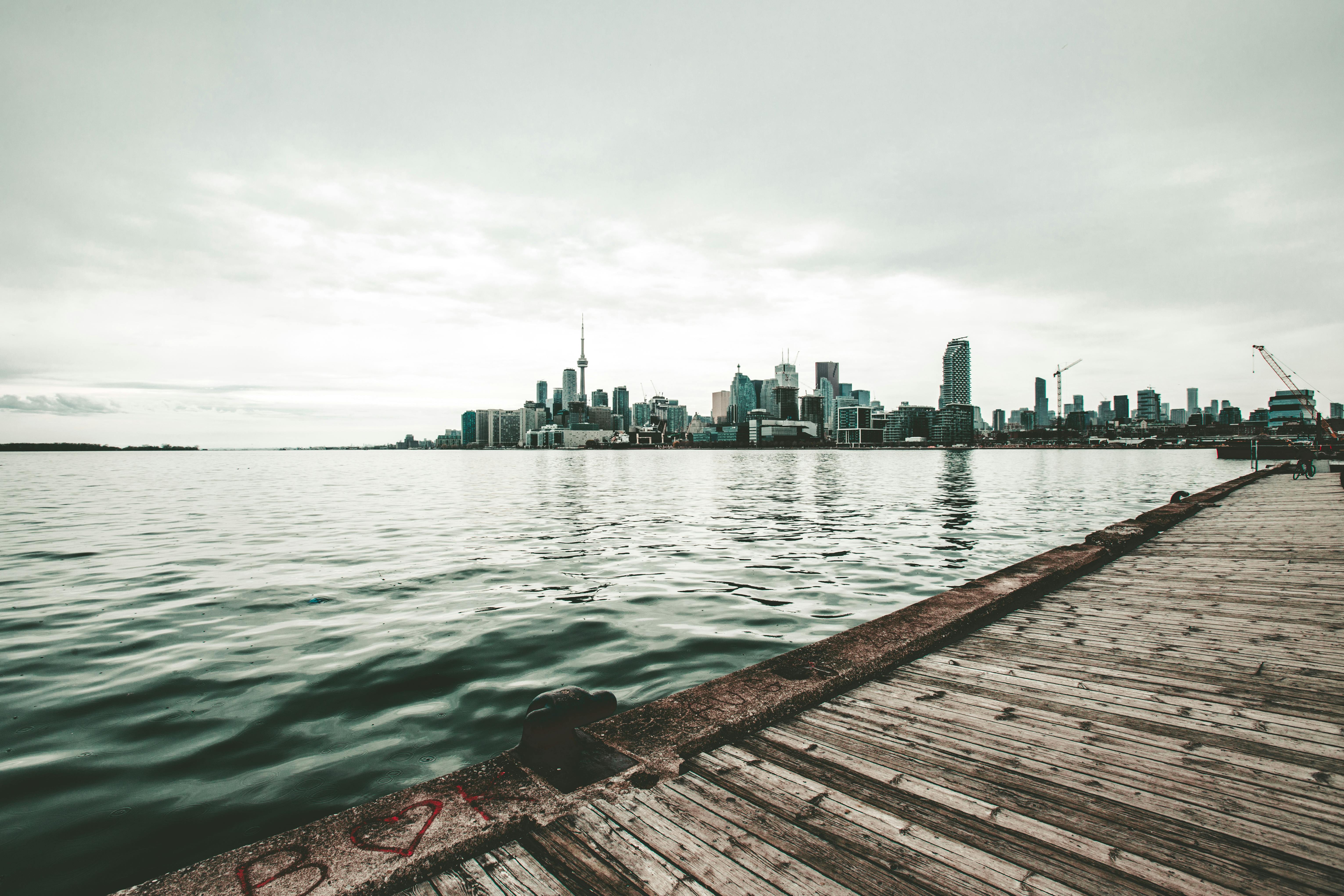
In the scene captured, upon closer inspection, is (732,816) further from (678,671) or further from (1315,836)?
(678,671)

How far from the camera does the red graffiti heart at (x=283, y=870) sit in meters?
3.07

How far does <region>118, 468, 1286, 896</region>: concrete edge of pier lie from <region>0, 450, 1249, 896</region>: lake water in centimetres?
179

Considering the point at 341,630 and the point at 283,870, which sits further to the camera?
the point at 341,630

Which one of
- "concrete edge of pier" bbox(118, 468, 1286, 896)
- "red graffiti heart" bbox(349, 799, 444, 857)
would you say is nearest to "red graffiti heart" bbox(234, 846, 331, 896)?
"concrete edge of pier" bbox(118, 468, 1286, 896)

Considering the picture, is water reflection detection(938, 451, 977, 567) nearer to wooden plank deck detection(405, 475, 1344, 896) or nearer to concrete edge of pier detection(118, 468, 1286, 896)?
wooden plank deck detection(405, 475, 1344, 896)

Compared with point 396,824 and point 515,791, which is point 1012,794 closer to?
point 515,791

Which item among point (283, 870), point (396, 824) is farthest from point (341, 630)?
point (283, 870)

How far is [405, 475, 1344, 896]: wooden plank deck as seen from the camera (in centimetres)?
315

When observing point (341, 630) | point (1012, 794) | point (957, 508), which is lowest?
point (957, 508)

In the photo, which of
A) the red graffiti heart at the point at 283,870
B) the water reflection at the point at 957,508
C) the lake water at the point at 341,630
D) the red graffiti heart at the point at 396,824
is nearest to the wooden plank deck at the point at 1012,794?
the red graffiti heart at the point at 396,824

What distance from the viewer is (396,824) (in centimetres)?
357

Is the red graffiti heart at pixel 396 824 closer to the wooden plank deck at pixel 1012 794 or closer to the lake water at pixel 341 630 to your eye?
the wooden plank deck at pixel 1012 794

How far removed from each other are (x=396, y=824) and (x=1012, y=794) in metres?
3.60

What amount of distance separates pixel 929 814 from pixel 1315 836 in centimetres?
197
